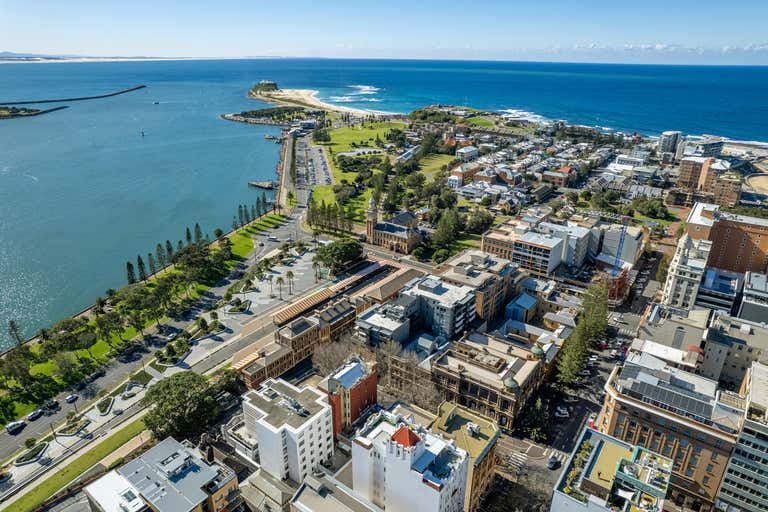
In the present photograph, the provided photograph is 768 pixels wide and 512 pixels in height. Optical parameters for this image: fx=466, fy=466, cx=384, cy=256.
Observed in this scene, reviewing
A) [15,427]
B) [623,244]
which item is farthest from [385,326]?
[623,244]

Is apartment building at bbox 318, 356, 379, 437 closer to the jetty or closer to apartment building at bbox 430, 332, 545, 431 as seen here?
apartment building at bbox 430, 332, 545, 431

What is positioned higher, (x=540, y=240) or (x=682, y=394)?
(x=682, y=394)

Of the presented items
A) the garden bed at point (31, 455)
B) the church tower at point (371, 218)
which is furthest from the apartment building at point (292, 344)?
the church tower at point (371, 218)

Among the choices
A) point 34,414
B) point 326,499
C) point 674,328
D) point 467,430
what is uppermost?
point 674,328

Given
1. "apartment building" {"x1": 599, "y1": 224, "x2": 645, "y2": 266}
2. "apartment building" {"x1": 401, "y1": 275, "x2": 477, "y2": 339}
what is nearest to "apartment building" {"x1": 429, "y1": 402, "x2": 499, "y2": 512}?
"apartment building" {"x1": 401, "y1": 275, "x2": 477, "y2": 339}

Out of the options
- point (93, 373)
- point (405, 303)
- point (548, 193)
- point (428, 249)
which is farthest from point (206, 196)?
point (548, 193)

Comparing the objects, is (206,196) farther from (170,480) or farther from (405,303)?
(170,480)

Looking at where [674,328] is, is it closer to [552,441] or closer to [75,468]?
[552,441]
